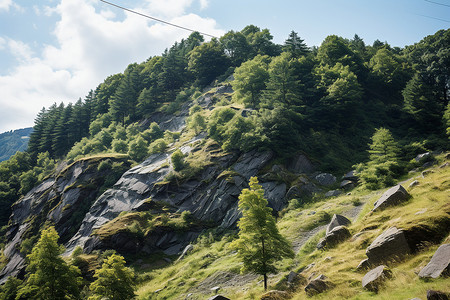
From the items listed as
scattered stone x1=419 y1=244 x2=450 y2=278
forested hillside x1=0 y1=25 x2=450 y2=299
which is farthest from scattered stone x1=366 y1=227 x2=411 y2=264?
forested hillside x1=0 y1=25 x2=450 y2=299

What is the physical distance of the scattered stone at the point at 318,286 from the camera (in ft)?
40.3

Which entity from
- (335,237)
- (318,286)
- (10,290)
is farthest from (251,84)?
(10,290)

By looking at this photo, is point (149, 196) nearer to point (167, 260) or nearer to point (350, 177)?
point (167, 260)

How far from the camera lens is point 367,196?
24.9 metres

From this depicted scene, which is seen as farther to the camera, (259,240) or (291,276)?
(259,240)

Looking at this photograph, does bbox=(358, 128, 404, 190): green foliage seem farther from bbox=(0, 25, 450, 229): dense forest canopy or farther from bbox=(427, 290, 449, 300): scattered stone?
bbox=(427, 290, 449, 300): scattered stone

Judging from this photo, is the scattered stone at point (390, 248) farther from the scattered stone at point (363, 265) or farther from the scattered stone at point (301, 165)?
the scattered stone at point (301, 165)

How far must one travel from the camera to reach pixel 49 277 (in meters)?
19.5

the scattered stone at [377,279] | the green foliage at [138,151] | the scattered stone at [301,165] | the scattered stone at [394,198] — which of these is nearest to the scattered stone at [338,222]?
the scattered stone at [394,198]

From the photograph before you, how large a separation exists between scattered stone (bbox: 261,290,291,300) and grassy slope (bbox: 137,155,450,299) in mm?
589

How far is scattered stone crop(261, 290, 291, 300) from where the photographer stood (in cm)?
1363

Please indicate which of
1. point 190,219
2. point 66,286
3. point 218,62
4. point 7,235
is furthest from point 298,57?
point 7,235

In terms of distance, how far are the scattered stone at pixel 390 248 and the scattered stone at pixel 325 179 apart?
66.1ft

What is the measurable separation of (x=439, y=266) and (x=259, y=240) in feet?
29.8
